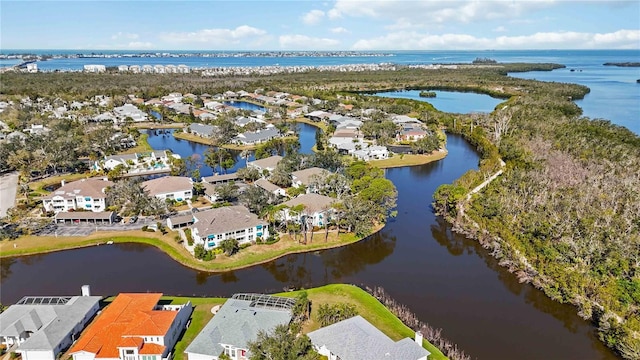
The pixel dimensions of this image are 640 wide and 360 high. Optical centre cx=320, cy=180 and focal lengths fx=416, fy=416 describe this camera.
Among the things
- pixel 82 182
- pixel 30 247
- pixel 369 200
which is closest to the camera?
pixel 30 247

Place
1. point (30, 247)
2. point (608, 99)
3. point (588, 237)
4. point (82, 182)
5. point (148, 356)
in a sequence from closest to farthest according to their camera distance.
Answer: point (148, 356)
point (588, 237)
point (30, 247)
point (82, 182)
point (608, 99)

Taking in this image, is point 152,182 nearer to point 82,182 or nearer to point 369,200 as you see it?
point 82,182

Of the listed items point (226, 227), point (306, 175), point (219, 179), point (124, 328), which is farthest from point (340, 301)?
point (219, 179)

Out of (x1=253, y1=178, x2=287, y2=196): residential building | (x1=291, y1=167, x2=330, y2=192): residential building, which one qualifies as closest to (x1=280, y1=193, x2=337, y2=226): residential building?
(x1=253, y1=178, x2=287, y2=196): residential building

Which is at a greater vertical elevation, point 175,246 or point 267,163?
point 267,163

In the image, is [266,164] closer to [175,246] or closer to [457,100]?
[175,246]

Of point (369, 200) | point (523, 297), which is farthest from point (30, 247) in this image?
point (523, 297)

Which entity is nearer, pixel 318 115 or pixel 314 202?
→ pixel 314 202

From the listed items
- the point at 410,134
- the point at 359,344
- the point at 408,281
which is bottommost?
the point at 408,281
